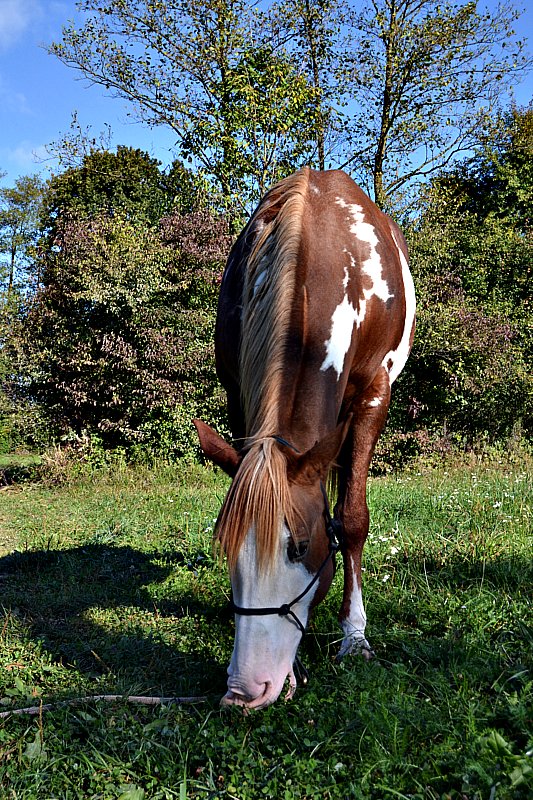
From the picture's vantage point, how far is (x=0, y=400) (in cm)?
975

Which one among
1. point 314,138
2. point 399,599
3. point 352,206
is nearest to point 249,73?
point 314,138

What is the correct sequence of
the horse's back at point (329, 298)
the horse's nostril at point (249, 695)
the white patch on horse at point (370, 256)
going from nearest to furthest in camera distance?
1. the horse's nostril at point (249, 695)
2. the horse's back at point (329, 298)
3. the white patch on horse at point (370, 256)

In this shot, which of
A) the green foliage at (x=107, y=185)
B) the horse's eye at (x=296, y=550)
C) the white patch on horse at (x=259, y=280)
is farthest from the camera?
the green foliage at (x=107, y=185)

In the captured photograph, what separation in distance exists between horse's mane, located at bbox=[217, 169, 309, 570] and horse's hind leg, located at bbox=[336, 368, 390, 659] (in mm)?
698

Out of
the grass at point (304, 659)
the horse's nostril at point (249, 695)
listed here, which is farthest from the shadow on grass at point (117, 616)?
the horse's nostril at point (249, 695)

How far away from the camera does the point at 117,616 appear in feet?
12.5

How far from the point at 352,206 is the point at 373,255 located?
0.32 m

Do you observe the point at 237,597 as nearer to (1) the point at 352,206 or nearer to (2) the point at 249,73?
(1) the point at 352,206

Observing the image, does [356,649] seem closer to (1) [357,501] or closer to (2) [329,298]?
(1) [357,501]

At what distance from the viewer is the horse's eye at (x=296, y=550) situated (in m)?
2.41

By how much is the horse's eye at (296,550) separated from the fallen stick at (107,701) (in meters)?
0.69

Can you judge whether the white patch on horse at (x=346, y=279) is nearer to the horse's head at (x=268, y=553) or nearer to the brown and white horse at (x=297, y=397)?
the brown and white horse at (x=297, y=397)

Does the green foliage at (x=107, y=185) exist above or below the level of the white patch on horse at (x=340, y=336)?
above

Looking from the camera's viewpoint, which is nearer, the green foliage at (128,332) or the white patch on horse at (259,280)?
the white patch on horse at (259,280)
